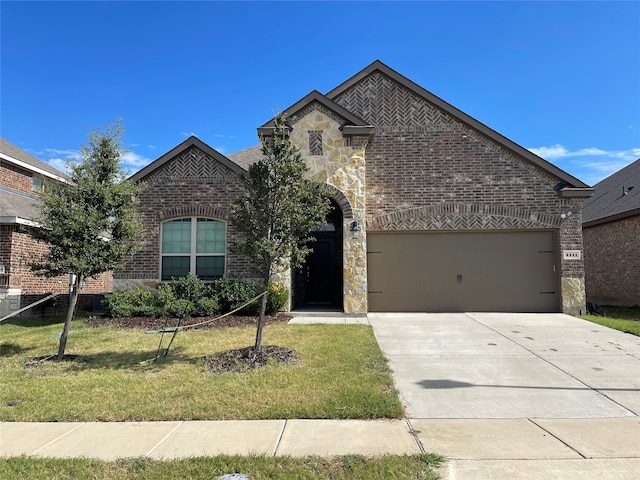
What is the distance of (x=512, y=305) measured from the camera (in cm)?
1280

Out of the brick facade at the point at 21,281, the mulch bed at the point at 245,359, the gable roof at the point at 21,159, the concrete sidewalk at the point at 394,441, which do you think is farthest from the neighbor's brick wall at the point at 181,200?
the concrete sidewalk at the point at 394,441

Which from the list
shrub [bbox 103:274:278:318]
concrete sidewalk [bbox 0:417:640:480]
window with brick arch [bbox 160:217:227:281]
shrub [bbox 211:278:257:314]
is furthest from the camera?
window with brick arch [bbox 160:217:227:281]

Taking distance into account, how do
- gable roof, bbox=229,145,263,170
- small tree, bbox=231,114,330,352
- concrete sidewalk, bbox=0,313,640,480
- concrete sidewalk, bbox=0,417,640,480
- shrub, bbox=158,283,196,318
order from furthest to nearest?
gable roof, bbox=229,145,263,170 < shrub, bbox=158,283,196,318 < small tree, bbox=231,114,330,352 < concrete sidewalk, bbox=0,313,640,480 < concrete sidewalk, bbox=0,417,640,480

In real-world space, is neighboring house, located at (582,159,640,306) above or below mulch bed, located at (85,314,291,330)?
above

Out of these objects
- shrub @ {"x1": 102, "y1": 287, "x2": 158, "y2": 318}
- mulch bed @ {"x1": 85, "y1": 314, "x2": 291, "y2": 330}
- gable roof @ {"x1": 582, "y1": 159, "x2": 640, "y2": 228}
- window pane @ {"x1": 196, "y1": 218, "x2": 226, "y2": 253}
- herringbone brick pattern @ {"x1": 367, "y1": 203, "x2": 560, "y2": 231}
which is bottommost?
mulch bed @ {"x1": 85, "y1": 314, "x2": 291, "y2": 330}

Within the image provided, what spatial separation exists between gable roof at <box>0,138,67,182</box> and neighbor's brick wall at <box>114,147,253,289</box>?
6.06 meters

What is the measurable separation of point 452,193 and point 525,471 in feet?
33.9

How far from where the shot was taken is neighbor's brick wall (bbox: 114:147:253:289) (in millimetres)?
12883

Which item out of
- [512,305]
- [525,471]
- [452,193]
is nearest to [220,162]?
[452,193]

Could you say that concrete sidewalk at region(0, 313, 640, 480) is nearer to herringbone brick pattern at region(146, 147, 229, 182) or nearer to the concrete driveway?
the concrete driveway

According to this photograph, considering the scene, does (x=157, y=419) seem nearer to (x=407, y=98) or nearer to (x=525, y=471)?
(x=525, y=471)

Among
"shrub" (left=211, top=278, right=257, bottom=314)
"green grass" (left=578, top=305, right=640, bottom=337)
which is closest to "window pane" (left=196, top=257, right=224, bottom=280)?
"shrub" (left=211, top=278, right=257, bottom=314)

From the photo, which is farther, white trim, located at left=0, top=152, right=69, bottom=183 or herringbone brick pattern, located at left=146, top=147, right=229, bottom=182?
white trim, located at left=0, top=152, right=69, bottom=183

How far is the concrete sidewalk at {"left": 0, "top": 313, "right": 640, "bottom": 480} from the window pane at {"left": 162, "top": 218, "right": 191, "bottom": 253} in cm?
831
